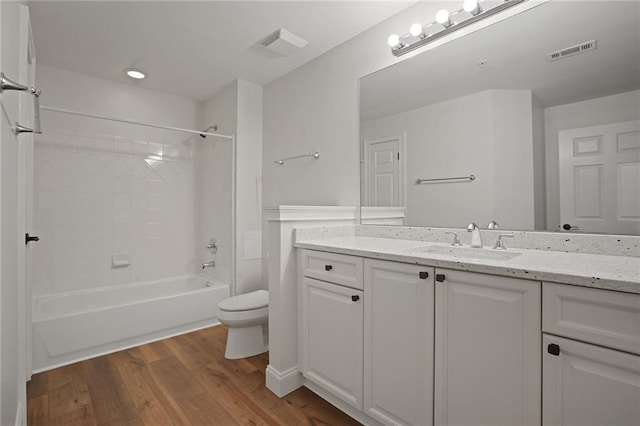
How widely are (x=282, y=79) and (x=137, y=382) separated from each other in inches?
105

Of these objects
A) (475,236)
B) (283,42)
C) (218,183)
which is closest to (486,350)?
(475,236)

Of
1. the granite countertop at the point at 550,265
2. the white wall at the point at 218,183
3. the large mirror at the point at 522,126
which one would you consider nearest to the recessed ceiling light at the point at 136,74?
the white wall at the point at 218,183

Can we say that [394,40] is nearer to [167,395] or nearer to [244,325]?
[244,325]

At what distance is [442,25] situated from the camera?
1.73 m

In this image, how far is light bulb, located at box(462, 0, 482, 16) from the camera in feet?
5.22

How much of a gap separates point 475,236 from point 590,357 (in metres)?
0.77

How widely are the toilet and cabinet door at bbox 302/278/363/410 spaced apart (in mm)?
575

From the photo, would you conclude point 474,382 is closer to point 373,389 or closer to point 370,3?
point 373,389

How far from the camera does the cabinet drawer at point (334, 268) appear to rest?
152 centimetres

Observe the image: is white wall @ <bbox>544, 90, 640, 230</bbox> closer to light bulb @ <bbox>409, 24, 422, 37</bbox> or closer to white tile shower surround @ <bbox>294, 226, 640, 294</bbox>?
white tile shower surround @ <bbox>294, 226, 640, 294</bbox>

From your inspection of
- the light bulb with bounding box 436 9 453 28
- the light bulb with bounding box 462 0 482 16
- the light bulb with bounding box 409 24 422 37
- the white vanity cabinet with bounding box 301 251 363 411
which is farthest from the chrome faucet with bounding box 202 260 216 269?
the light bulb with bounding box 462 0 482 16

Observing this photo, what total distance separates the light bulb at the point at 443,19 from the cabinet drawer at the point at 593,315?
58.2 inches

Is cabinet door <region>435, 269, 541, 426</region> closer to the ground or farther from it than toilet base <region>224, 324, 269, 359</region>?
farther from it

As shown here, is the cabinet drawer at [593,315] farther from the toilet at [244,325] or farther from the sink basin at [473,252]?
the toilet at [244,325]
